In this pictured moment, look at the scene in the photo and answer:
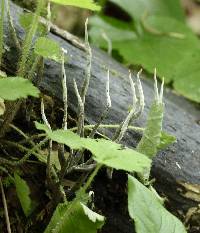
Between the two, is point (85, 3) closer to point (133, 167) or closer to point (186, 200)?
point (133, 167)

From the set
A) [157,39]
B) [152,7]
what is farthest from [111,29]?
[152,7]

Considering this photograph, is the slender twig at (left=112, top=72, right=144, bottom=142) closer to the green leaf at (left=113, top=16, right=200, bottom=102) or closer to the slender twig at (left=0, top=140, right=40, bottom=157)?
the slender twig at (left=0, top=140, right=40, bottom=157)

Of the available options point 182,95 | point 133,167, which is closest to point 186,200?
point 133,167

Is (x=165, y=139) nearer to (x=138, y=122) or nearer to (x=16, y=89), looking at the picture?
(x=138, y=122)

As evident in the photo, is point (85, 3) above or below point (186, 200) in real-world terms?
above

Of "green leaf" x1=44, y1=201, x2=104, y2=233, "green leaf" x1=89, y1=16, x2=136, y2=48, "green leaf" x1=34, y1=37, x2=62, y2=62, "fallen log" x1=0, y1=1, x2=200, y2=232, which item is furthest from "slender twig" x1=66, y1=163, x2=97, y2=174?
"green leaf" x1=89, y1=16, x2=136, y2=48

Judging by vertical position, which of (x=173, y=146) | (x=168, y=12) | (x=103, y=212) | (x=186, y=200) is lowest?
(x=103, y=212)

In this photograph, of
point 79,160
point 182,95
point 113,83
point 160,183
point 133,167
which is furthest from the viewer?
point 182,95
